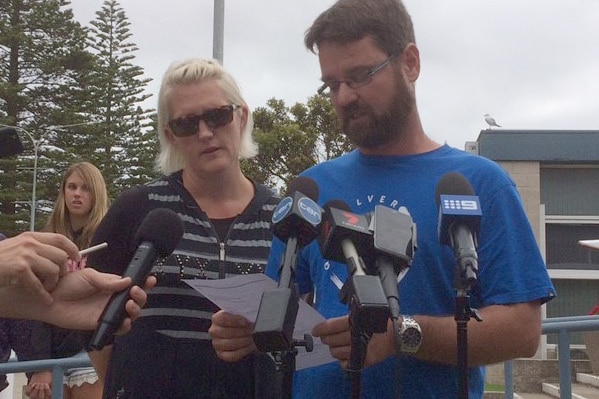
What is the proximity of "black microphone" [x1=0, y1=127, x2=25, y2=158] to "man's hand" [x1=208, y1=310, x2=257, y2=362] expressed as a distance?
26.0 inches

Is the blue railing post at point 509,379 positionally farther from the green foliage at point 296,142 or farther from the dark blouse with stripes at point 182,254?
the green foliage at point 296,142

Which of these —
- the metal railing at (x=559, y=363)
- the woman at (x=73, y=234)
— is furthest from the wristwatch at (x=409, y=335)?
the woman at (x=73, y=234)

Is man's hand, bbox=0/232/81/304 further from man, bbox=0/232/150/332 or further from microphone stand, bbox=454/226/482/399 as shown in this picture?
microphone stand, bbox=454/226/482/399

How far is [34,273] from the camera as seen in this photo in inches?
72.4

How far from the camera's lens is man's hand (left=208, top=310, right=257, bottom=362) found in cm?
213

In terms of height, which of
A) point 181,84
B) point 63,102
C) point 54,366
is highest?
point 63,102

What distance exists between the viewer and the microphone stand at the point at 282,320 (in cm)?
151

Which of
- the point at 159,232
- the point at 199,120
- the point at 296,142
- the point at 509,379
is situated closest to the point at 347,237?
the point at 159,232

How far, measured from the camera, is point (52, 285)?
6.37ft

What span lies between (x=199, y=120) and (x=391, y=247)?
160cm

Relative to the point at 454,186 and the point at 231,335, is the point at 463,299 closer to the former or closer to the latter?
the point at 454,186

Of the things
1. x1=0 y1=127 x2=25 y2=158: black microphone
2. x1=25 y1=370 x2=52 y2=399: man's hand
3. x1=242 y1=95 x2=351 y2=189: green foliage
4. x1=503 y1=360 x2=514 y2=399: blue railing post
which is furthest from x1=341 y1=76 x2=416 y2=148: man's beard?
x1=242 y1=95 x2=351 y2=189: green foliage

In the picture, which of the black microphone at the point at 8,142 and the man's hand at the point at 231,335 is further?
the man's hand at the point at 231,335

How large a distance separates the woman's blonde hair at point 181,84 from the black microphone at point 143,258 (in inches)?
34.0
